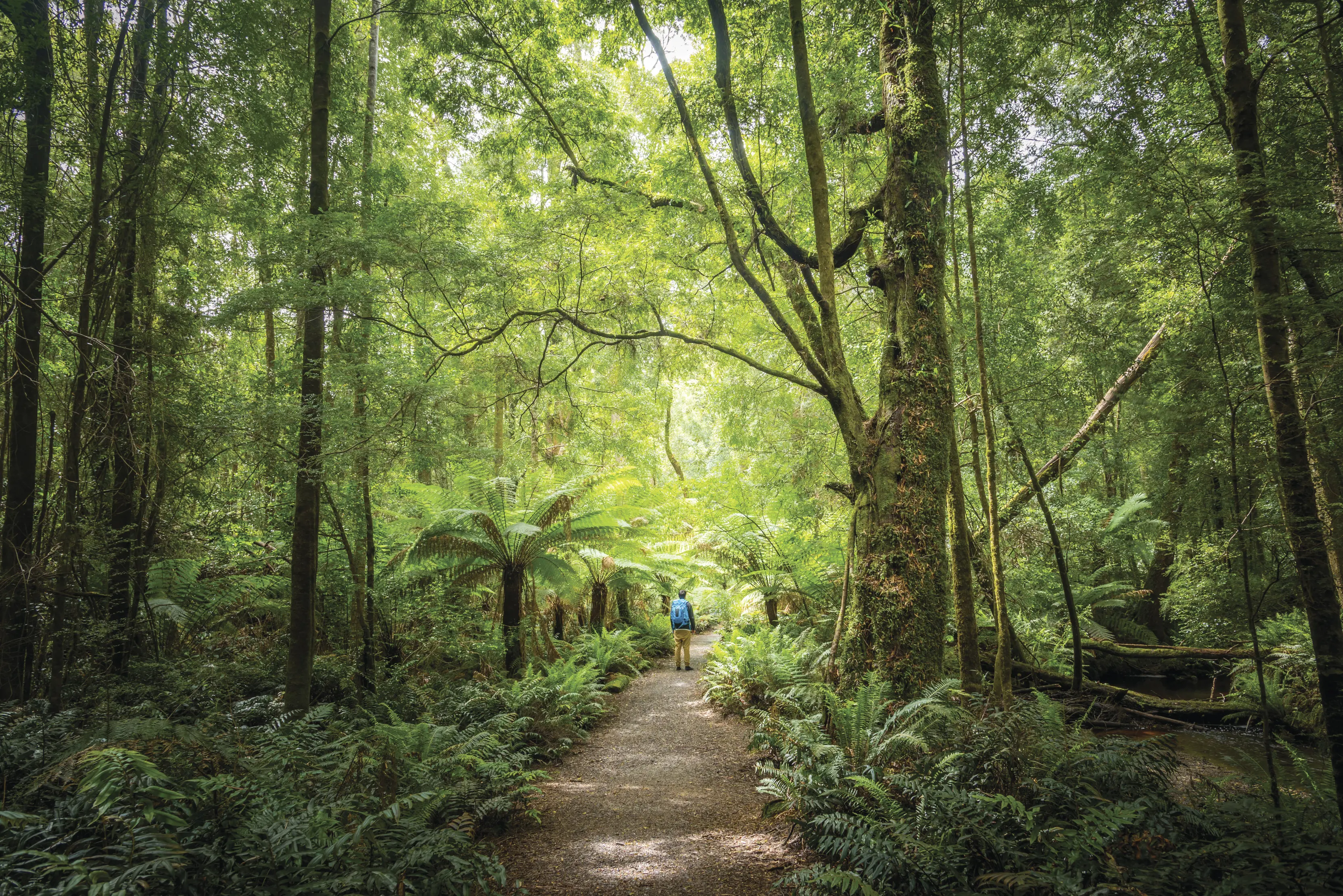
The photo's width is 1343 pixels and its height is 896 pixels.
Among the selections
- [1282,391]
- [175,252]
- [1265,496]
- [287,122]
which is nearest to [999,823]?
[1282,391]

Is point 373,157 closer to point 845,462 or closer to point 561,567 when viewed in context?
point 561,567

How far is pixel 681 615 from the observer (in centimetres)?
980

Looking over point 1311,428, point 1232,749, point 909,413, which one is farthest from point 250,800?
point 1232,749

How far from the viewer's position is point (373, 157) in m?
9.17

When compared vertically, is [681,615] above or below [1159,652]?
above

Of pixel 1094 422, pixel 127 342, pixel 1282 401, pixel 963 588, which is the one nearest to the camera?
pixel 1282 401

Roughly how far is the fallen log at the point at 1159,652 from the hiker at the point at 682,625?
18.9 feet

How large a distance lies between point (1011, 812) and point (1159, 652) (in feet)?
23.2

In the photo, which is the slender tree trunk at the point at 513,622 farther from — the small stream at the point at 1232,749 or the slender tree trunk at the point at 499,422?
the small stream at the point at 1232,749

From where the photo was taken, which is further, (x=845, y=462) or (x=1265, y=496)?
(x=845, y=462)

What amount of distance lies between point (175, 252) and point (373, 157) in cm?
366

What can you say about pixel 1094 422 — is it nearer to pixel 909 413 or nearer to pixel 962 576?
pixel 962 576

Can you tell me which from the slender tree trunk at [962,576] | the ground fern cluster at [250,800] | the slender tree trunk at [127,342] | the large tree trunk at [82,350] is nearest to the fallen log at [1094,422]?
the slender tree trunk at [962,576]

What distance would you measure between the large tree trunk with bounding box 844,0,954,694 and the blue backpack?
15.8 feet
